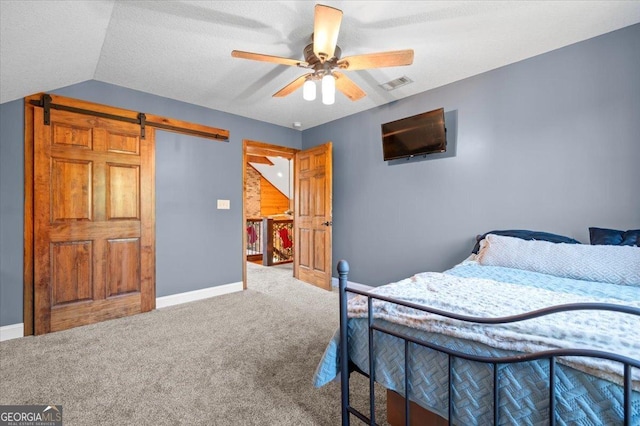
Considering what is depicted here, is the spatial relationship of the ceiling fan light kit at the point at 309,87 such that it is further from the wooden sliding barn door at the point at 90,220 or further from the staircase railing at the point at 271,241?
the staircase railing at the point at 271,241

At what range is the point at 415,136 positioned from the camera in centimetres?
321

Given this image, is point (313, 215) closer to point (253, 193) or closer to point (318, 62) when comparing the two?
point (318, 62)

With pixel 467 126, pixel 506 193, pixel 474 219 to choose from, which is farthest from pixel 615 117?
pixel 474 219

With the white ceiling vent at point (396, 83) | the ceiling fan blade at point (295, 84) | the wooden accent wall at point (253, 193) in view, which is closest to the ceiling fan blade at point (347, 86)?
the ceiling fan blade at point (295, 84)

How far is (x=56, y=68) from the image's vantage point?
240 centimetres

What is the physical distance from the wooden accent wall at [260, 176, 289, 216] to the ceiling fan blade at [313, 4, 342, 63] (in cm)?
801

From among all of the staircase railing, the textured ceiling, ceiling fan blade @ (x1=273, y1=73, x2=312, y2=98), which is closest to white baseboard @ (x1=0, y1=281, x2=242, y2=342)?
the staircase railing

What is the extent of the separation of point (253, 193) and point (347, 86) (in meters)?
7.56

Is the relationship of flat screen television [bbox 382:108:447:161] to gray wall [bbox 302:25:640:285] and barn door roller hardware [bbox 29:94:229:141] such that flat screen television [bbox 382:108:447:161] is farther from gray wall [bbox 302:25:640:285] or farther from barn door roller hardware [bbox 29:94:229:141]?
barn door roller hardware [bbox 29:94:229:141]

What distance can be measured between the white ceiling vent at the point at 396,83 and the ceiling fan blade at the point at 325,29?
1.32 m

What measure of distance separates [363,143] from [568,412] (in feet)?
11.5

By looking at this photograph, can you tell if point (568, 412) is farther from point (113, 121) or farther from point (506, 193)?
point (113, 121)

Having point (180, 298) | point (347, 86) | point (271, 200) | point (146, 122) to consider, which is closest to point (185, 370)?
point (180, 298)

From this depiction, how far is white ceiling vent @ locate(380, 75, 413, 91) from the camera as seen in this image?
297 centimetres
